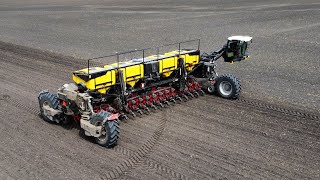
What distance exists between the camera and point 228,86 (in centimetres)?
1316

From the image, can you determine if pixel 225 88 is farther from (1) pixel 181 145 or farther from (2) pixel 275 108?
(1) pixel 181 145

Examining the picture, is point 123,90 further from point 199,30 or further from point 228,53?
point 199,30

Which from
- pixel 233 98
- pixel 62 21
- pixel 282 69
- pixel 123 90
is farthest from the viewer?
pixel 62 21

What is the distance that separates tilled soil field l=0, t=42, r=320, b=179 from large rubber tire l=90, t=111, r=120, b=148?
0.19 meters

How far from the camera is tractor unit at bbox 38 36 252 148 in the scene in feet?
32.7

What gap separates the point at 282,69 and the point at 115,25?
63.6 ft

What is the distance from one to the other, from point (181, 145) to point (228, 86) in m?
4.30

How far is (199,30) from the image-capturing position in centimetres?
2869

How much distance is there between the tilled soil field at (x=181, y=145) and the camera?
333 inches

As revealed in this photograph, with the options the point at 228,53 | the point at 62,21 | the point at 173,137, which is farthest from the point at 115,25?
the point at 173,137

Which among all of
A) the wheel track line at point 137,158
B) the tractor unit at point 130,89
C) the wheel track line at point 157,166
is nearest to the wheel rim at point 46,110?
the tractor unit at point 130,89

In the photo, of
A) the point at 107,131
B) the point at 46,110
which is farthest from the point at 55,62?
the point at 107,131

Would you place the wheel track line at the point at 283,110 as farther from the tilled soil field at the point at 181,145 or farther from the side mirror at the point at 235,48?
the side mirror at the point at 235,48

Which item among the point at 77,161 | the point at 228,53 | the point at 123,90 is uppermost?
the point at 228,53
